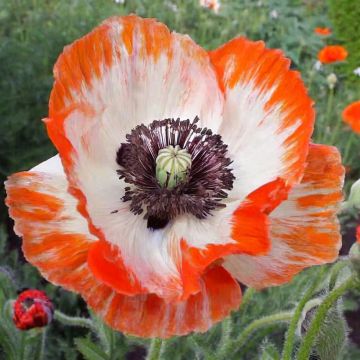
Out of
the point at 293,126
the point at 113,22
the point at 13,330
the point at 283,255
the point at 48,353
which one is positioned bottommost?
the point at 48,353

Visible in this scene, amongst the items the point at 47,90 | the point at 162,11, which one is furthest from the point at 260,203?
the point at 162,11

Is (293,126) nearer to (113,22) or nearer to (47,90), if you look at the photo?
(113,22)

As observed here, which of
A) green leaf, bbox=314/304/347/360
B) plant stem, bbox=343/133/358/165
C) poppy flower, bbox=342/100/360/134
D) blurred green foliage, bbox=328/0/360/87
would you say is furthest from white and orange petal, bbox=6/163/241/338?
blurred green foliage, bbox=328/0/360/87

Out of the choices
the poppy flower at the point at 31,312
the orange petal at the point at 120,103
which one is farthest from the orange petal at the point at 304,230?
the poppy flower at the point at 31,312

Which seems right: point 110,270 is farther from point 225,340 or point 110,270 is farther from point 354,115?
point 354,115

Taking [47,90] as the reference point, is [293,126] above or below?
above

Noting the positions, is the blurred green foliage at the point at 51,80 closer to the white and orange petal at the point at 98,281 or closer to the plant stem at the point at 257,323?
the plant stem at the point at 257,323
